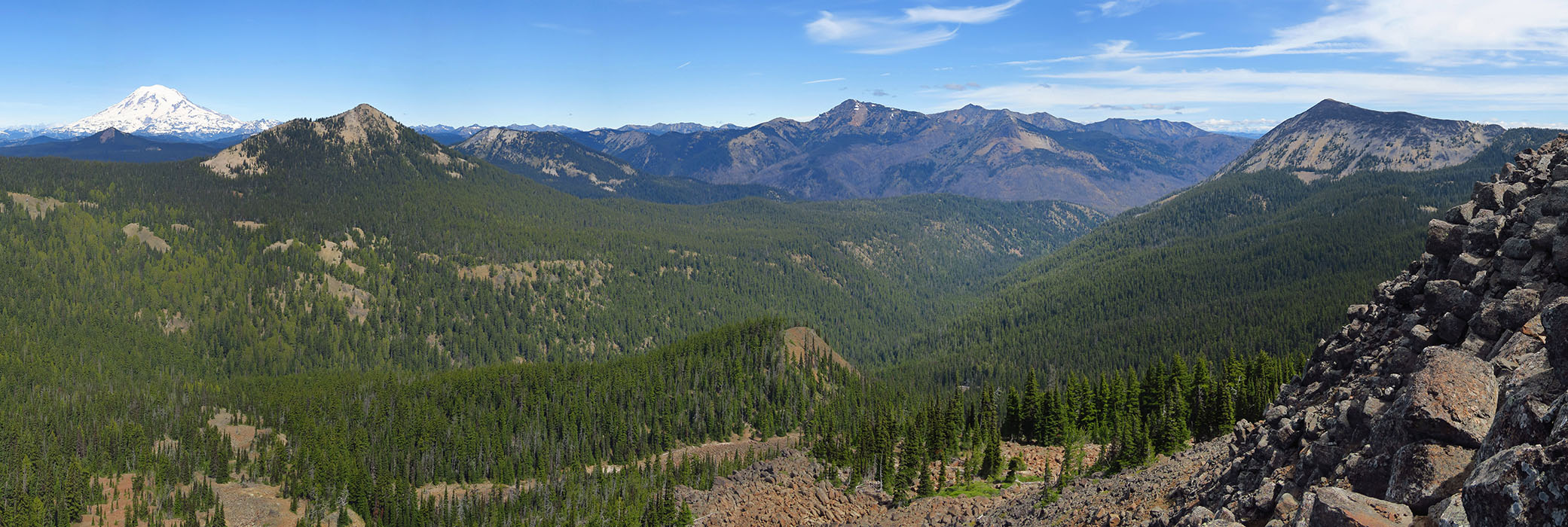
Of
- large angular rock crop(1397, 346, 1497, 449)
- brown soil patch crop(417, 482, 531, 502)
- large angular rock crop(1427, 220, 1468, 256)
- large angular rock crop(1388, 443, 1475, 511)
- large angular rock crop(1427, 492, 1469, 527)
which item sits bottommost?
brown soil patch crop(417, 482, 531, 502)

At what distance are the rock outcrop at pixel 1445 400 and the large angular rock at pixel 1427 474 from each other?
0.12 ft

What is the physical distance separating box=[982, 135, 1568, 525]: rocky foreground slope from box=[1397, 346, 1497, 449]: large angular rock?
1.9 inches

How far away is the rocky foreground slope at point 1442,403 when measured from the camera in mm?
17891

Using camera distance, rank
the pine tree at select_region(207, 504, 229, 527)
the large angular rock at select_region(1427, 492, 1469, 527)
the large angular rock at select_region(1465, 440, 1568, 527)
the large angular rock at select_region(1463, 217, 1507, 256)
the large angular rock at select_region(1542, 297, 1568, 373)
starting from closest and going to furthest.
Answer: the large angular rock at select_region(1465, 440, 1568, 527) < the large angular rock at select_region(1427, 492, 1469, 527) < the large angular rock at select_region(1542, 297, 1568, 373) < the large angular rock at select_region(1463, 217, 1507, 256) < the pine tree at select_region(207, 504, 229, 527)

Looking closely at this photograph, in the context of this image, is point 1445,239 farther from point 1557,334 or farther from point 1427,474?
point 1427,474

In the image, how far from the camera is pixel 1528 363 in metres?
23.5

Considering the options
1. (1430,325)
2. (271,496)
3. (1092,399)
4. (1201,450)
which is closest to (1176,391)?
(1092,399)

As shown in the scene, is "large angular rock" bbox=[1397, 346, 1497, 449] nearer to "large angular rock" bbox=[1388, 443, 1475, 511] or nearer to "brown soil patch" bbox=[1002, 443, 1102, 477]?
"large angular rock" bbox=[1388, 443, 1475, 511]

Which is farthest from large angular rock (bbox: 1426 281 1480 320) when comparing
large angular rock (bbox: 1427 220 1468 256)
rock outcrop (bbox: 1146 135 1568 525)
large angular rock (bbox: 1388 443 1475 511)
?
large angular rock (bbox: 1388 443 1475 511)

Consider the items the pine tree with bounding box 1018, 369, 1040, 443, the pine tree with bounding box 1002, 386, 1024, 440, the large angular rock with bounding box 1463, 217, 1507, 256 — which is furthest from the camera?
the pine tree with bounding box 1002, 386, 1024, 440

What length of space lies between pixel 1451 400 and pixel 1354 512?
235 inches

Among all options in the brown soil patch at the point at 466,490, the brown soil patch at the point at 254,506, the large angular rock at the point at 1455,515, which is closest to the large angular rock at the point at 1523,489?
the large angular rock at the point at 1455,515

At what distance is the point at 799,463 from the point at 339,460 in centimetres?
10258

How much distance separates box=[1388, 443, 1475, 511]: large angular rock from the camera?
69.7 ft
